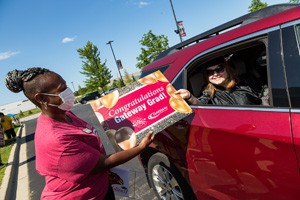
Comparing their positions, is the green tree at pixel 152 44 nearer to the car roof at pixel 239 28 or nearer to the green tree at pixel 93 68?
the green tree at pixel 93 68

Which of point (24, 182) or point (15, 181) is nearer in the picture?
point (24, 182)

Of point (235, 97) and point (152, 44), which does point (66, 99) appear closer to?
point (235, 97)

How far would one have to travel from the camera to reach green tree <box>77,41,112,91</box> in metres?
47.4

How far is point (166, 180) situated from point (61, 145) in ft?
5.87

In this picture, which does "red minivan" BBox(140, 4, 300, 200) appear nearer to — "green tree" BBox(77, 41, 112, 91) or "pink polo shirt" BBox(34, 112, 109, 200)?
"pink polo shirt" BBox(34, 112, 109, 200)

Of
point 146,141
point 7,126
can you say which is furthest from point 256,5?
point 146,141

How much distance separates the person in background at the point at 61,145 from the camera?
1957 mm

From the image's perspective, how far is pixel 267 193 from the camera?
1913 mm

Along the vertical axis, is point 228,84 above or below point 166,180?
above

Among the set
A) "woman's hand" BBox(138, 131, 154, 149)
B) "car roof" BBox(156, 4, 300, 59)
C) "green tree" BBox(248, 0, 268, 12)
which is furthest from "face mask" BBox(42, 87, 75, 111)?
"green tree" BBox(248, 0, 268, 12)

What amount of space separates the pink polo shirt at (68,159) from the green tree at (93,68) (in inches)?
1823

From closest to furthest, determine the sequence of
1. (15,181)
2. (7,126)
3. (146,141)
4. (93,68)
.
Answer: (146,141)
(15,181)
(7,126)
(93,68)

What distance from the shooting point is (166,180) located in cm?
342

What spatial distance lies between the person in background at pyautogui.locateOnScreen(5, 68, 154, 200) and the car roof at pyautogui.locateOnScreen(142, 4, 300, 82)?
1113mm
